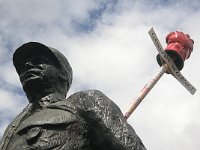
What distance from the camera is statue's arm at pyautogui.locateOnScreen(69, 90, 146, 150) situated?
409cm

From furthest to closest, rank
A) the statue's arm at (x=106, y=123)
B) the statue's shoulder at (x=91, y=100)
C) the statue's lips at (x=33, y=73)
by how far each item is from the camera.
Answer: the statue's lips at (x=33, y=73), the statue's shoulder at (x=91, y=100), the statue's arm at (x=106, y=123)

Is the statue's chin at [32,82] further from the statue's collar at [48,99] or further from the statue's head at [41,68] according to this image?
the statue's collar at [48,99]

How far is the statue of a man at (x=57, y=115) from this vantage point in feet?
13.5

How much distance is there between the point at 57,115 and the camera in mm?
4324

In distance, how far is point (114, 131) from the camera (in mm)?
4156

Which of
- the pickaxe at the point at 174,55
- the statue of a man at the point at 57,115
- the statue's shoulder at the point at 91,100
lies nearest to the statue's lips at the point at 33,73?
the statue of a man at the point at 57,115

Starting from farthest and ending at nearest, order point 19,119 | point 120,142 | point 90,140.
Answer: point 19,119, point 90,140, point 120,142

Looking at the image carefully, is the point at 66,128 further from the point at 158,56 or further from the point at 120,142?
the point at 158,56

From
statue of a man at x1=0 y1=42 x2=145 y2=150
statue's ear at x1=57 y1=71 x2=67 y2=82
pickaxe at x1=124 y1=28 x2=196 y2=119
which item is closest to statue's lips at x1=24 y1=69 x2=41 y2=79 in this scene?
statue of a man at x1=0 y1=42 x2=145 y2=150

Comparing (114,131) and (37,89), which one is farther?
(37,89)

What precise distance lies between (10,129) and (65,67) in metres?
0.96

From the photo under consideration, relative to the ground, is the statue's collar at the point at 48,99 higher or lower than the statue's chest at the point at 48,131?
higher

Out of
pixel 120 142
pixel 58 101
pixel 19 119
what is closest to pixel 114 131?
pixel 120 142

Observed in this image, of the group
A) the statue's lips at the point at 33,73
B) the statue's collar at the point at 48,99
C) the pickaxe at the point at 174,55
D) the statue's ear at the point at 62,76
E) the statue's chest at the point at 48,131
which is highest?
the pickaxe at the point at 174,55
